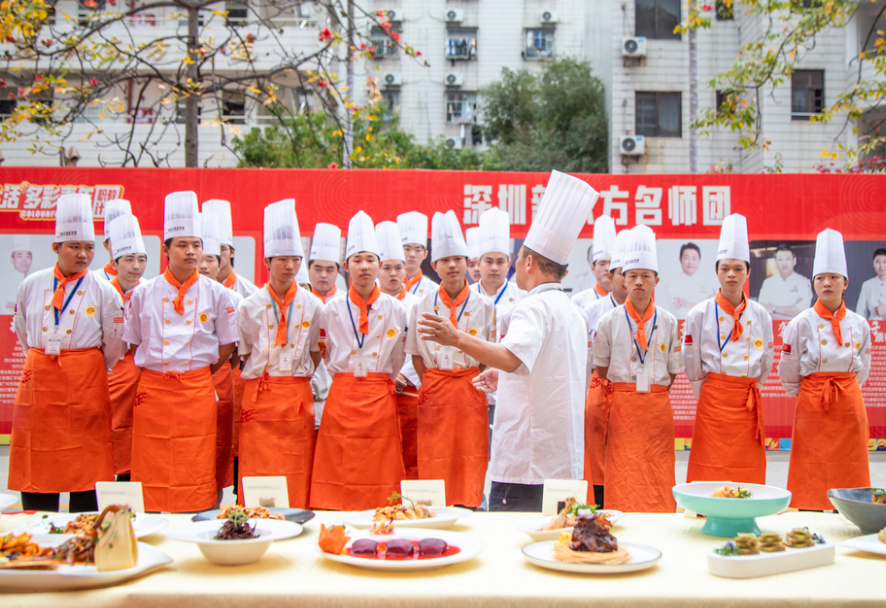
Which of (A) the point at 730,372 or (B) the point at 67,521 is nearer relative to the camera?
(B) the point at 67,521

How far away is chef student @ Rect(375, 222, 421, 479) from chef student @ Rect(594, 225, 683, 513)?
3.43 feet

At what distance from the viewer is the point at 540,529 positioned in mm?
1619

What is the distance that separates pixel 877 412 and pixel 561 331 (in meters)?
4.81

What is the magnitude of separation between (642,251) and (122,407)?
3.15 metres

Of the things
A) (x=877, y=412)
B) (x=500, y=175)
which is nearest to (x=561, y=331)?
(x=500, y=175)

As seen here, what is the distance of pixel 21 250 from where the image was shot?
20.1ft

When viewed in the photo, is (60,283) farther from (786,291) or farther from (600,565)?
(786,291)

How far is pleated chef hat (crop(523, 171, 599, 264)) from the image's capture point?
2572 mm

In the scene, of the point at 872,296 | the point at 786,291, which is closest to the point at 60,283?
the point at 786,291

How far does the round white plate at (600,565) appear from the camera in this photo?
4.27 feet

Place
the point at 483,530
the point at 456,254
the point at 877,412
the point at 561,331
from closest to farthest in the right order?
the point at 483,530 < the point at 561,331 < the point at 456,254 < the point at 877,412

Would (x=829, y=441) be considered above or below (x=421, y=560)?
below

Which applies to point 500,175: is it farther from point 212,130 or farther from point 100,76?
point 212,130

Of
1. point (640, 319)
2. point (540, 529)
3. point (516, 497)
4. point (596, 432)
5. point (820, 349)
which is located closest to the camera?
point (540, 529)
